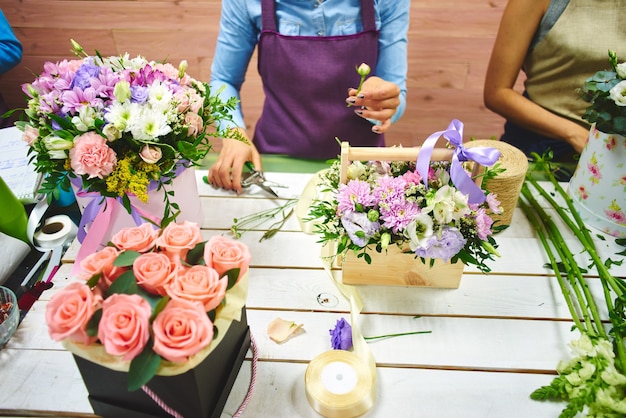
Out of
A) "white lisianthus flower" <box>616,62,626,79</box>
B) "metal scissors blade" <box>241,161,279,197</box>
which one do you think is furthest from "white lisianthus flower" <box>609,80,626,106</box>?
"metal scissors blade" <box>241,161,279,197</box>

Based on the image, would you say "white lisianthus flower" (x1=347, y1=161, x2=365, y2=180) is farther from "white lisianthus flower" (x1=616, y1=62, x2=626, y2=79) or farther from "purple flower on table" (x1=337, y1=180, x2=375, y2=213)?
"white lisianthus flower" (x1=616, y1=62, x2=626, y2=79)

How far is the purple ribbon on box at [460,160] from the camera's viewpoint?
78 cm

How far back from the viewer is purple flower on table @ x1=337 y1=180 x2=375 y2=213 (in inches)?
31.0

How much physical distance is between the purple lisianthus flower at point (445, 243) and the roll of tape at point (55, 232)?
780mm

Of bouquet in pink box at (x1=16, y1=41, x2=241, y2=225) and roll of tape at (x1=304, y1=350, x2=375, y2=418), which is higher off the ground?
bouquet in pink box at (x1=16, y1=41, x2=241, y2=225)

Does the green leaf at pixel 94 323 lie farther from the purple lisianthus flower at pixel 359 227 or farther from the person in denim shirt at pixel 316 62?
the person in denim shirt at pixel 316 62

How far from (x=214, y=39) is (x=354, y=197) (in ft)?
6.50

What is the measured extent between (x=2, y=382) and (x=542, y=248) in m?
1.07

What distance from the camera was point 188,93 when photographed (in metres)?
0.87

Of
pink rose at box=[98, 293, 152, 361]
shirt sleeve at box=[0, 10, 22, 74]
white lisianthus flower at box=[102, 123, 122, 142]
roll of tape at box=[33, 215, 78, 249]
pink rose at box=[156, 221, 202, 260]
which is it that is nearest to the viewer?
pink rose at box=[98, 293, 152, 361]

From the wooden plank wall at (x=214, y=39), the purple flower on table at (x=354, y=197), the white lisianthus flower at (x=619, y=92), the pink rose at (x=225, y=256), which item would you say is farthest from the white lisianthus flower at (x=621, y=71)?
the wooden plank wall at (x=214, y=39)

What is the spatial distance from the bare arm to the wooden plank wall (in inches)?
38.1

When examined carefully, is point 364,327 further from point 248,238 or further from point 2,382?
point 2,382

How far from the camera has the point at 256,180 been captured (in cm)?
119
